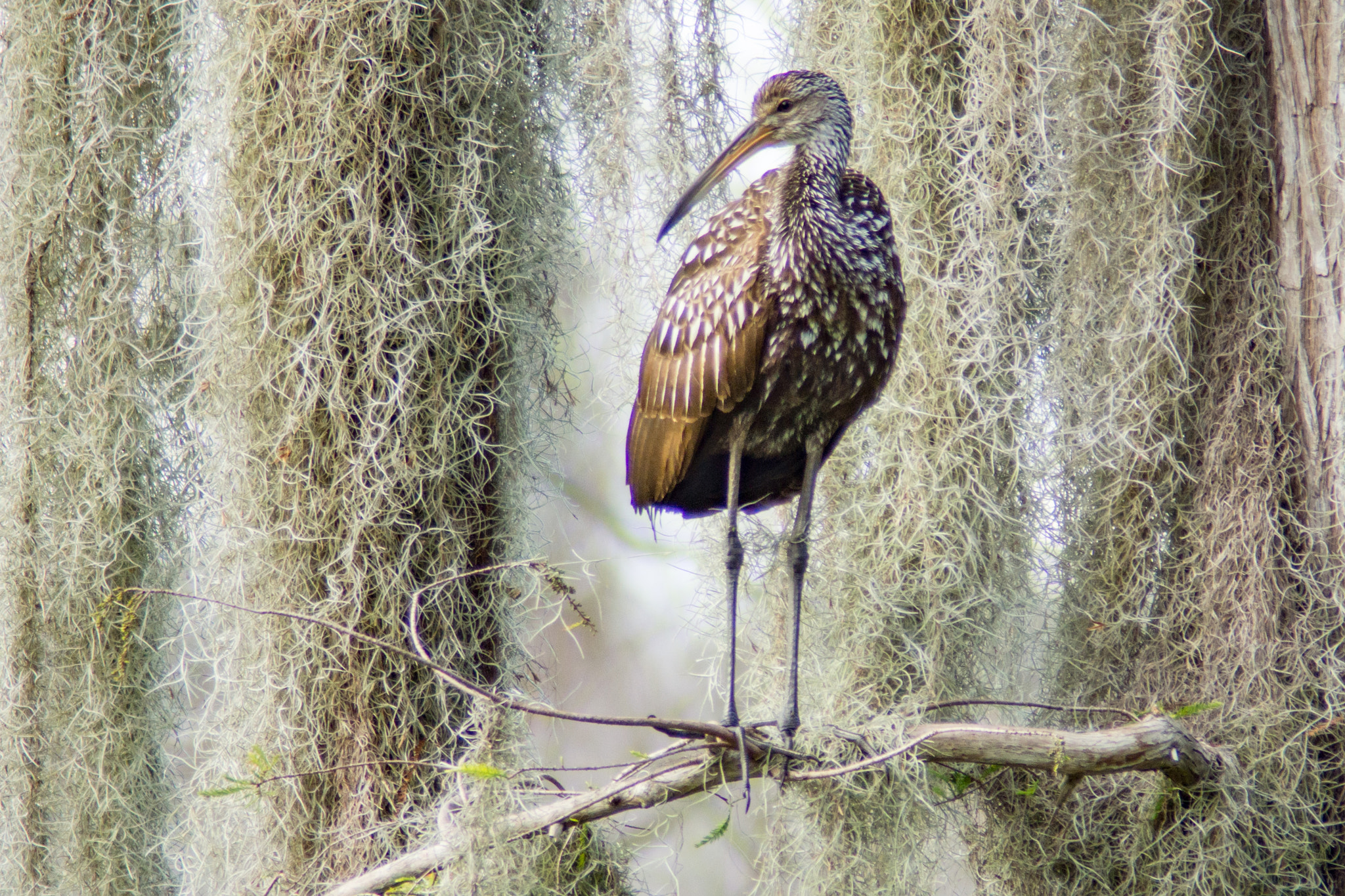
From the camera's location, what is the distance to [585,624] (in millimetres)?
1895

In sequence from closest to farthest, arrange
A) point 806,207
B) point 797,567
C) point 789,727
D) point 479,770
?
point 479,770, point 806,207, point 789,727, point 797,567

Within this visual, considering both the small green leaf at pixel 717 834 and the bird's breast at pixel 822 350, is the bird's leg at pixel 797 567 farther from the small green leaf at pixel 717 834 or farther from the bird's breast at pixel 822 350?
the small green leaf at pixel 717 834

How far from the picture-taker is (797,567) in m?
2.21

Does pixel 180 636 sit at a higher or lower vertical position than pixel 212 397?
Result: lower

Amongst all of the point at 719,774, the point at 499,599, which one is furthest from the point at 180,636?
the point at 719,774

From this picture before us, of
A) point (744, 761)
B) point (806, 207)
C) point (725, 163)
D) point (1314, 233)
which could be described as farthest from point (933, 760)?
point (1314, 233)

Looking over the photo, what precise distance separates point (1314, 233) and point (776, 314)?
3.88 ft

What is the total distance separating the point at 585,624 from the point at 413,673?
0.35 m

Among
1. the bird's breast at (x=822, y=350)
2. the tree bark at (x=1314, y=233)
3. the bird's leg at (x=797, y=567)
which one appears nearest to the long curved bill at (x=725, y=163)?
the bird's breast at (x=822, y=350)

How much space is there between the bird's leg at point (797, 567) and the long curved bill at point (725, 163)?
52cm

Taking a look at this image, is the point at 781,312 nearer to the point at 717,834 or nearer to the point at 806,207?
the point at 806,207

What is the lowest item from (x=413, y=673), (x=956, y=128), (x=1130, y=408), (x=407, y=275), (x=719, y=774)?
(x=719, y=774)

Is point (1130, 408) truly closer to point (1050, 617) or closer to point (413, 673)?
point (1050, 617)

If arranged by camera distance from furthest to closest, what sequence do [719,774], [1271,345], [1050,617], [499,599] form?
[1050,617] → [1271,345] → [499,599] → [719,774]
